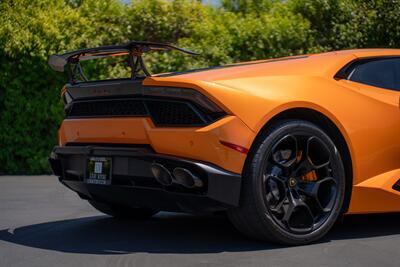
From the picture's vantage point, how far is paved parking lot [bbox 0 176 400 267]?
4.43m

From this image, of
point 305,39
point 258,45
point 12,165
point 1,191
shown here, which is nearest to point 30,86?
point 12,165

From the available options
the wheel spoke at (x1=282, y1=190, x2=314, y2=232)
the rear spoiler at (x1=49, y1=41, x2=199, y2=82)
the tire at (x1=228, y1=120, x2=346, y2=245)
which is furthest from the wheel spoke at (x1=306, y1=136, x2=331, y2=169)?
the rear spoiler at (x1=49, y1=41, x2=199, y2=82)

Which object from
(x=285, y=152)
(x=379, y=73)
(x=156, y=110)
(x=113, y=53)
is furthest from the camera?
(x=379, y=73)

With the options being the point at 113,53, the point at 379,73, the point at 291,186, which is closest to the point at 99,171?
the point at 113,53

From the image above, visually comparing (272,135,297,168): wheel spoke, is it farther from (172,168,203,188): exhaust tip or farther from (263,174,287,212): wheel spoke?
(172,168,203,188): exhaust tip

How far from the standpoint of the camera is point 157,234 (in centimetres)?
539

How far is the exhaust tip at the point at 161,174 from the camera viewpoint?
182 inches

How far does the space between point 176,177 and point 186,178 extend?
0.07 metres

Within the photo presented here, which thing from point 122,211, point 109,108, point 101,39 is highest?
point 109,108

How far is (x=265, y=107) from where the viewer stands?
467 cm

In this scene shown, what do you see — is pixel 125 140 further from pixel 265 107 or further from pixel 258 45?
pixel 258 45

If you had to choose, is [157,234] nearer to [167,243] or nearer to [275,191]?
[167,243]

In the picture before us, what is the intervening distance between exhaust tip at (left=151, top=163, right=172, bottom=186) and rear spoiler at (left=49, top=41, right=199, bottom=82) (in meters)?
0.64

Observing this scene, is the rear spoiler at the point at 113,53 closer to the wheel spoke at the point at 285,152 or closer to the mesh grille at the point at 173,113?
the mesh grille at the point at 173,113
